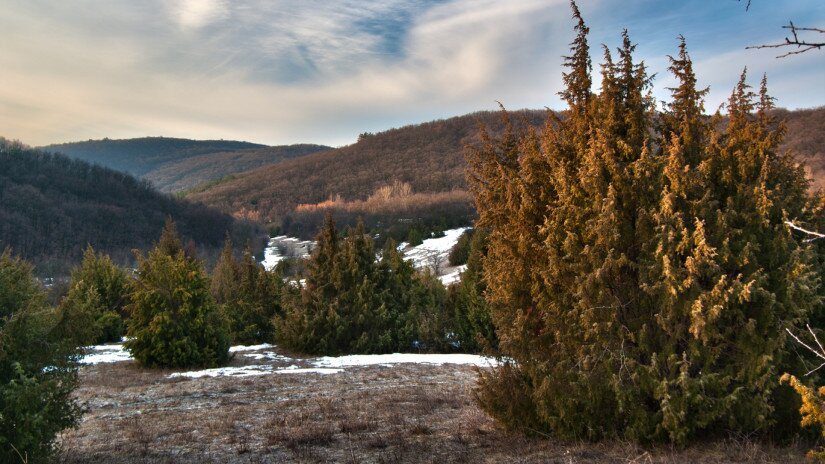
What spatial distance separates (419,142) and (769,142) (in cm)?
13015

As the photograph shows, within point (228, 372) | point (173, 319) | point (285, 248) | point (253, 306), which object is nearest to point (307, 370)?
point (228, 372)

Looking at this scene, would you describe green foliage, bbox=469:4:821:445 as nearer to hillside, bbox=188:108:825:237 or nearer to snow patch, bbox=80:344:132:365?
snow patch, bbox=80:344:132:365

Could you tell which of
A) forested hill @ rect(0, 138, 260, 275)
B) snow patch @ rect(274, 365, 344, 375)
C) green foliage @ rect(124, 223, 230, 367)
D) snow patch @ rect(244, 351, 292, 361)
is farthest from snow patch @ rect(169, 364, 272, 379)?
forested hill @ rect(0, 138, 260, 275)

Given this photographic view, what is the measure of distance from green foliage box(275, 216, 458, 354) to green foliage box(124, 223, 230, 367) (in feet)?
11.1

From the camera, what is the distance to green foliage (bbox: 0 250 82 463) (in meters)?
4.70

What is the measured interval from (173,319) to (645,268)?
1209cm

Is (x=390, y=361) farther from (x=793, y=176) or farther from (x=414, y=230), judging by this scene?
(x=414, y=230)

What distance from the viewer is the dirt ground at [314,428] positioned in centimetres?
580

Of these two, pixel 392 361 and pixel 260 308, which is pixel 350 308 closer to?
pixel 392 361

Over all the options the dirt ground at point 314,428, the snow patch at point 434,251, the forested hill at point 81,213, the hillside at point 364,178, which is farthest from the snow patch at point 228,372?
the hillside at point 364,178

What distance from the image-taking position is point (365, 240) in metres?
18.6

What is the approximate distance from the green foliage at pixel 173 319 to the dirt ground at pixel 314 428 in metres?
1.92

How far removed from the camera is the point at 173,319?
46.2 feet

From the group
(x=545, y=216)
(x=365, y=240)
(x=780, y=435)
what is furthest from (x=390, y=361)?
(x=780, y=435)
